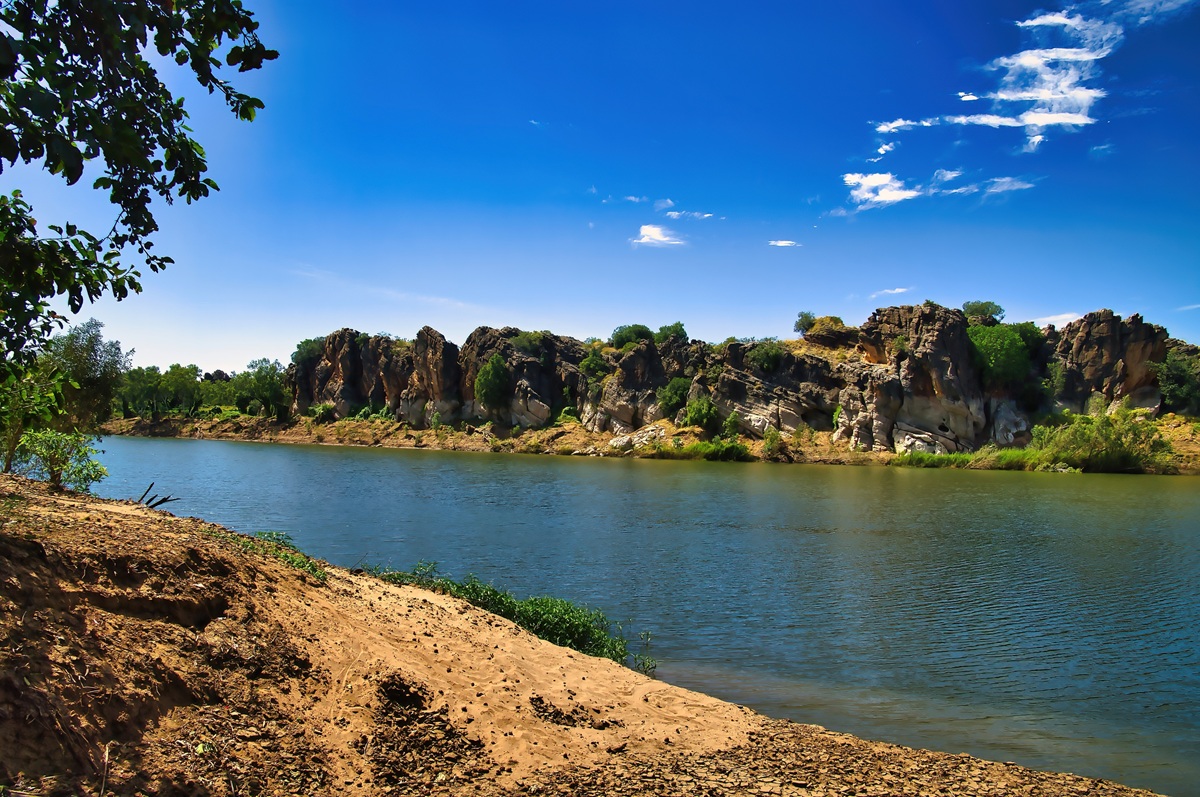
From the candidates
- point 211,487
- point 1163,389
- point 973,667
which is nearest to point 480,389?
point 211,487

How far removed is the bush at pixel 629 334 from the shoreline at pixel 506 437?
2825cm

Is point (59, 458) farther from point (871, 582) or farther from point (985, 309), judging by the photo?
point (985, 309)

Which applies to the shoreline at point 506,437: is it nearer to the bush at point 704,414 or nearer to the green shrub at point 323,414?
the green shrub at point 323,414

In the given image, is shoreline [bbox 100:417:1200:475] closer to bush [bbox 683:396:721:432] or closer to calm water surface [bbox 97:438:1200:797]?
bush [bbox 683:396:721:432]

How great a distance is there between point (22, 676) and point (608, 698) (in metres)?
6.39

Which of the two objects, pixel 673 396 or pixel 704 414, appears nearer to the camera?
pixel 704 414

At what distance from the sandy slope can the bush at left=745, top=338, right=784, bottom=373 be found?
252 feet

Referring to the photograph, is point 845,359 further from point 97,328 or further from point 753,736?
point 753,736

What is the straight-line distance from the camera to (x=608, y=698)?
9469 mm

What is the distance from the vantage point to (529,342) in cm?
10550

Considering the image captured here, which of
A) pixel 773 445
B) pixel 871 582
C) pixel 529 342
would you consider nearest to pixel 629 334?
pixel 529 342

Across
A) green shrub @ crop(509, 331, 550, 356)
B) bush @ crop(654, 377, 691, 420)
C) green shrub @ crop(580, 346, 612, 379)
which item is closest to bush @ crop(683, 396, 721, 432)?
bush @ crop(654, 377, 691, 420)

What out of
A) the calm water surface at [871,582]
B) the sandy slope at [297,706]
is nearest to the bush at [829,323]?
the calm water surface at [871,582]

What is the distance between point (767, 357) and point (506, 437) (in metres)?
36.2
